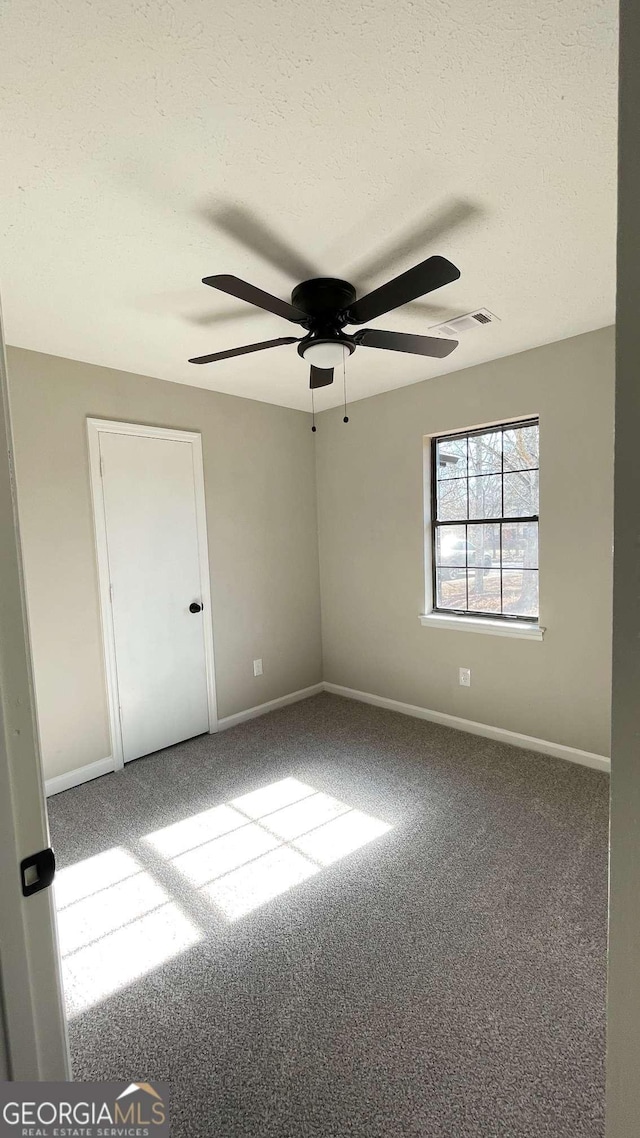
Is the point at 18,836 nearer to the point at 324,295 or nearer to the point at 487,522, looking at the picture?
the point at 324,295

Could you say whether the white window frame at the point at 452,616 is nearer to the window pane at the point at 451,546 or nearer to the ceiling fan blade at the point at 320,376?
the window pane at the point at 451,546

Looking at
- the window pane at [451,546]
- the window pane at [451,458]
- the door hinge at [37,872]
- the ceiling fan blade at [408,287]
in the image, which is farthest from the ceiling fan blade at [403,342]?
the door hinge at [37,872]

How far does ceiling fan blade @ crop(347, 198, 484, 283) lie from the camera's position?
5.60ft

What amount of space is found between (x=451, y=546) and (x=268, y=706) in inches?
78.6

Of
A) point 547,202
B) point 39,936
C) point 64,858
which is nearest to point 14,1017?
point 39,936

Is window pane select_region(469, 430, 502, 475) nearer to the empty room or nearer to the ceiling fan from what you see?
the empty room

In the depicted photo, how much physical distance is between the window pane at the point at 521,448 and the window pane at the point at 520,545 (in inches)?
15.4

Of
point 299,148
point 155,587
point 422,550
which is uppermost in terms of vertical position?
point 299,148

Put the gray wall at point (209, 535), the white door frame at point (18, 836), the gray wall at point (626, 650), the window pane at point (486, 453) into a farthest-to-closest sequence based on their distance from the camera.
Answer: the window pane at point (486, 453)
the gray wall at point (209, 535)
the white door frame at point (18, 836)
the gray wall at point (626, 650)

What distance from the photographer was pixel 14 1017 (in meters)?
0.74

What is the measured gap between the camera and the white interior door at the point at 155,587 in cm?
317

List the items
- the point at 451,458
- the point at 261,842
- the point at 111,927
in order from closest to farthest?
the point at 111,927 < the point at 261,842 < the point at 451,458

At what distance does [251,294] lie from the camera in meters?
1.65

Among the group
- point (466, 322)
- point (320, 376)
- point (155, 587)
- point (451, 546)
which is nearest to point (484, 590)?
point (451, 546)
